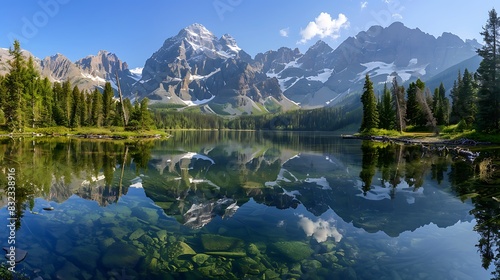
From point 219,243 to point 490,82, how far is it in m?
62.6

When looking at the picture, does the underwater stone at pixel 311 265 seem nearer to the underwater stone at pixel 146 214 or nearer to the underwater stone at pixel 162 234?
the underwater stone at pixel 162 234

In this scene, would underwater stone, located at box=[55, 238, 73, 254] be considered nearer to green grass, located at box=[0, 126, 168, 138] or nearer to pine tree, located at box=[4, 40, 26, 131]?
green grass, located at box=[0, 126, 168, 138]

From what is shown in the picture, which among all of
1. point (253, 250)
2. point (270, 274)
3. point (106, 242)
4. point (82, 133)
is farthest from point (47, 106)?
point (270, 274)

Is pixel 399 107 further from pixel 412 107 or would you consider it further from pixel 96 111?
pixel 96 111

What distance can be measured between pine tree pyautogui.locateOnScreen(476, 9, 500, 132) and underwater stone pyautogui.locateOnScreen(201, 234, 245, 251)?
5933cm

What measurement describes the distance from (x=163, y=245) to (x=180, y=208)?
486cm

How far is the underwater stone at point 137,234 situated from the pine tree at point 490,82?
61.7m

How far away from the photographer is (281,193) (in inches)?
769

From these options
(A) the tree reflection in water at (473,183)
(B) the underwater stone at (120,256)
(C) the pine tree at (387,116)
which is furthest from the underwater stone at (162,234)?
(C) the pine tree at (387,116)

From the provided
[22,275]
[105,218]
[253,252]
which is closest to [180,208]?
[105,218]

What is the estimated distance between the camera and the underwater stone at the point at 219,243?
1056 centimetres

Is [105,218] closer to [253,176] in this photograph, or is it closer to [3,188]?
[3,188]

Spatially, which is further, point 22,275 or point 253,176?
point 253,176

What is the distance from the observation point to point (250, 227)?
12.9m
